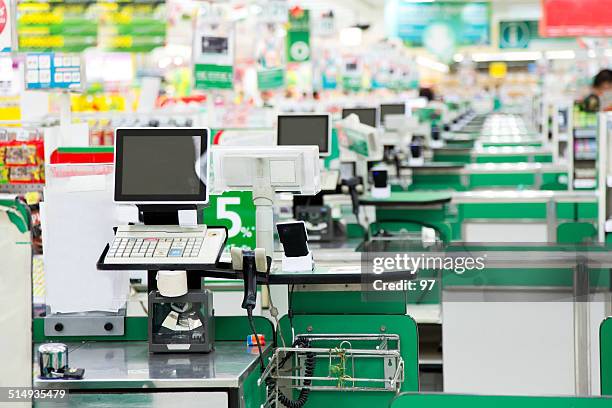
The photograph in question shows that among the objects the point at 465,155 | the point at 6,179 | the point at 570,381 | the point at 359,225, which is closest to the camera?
the point at 570,381

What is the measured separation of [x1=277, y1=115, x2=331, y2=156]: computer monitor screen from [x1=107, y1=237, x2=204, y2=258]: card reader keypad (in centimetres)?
389

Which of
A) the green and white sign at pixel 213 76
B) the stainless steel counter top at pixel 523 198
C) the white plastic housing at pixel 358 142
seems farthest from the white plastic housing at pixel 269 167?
the green and white sign at pixel 213 76

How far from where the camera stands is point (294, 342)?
4.29 m

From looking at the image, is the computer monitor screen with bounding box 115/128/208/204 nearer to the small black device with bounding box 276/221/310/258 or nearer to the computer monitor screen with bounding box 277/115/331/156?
the small black device with bounding box 276/221/310/258

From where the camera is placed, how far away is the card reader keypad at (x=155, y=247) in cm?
379

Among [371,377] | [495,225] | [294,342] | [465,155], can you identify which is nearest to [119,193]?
[294,342]

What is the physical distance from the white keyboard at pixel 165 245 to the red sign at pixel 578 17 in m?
12.7

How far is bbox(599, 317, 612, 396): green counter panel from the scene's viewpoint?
13.7ft

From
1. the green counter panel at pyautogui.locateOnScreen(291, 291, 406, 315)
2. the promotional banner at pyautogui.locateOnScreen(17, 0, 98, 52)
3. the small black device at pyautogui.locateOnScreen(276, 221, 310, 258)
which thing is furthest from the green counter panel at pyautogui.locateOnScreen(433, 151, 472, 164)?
the small black device at pyautogui.locateOnScreen(276, 221, 310, 258)

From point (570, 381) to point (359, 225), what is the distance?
10.5 ft

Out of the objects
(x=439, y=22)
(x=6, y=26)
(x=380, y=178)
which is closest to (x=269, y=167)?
(x=6, y=26)

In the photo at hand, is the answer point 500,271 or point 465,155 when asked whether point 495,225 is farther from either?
point 465,155

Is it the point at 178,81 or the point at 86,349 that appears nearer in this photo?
the point at 86,349

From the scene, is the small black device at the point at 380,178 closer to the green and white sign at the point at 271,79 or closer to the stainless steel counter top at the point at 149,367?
the green and white sign at the point at 271,79
